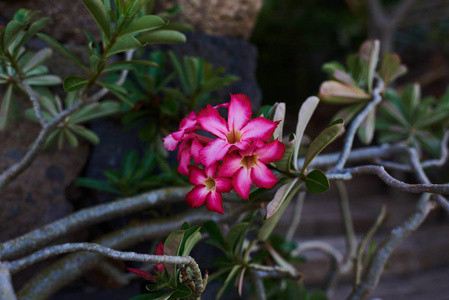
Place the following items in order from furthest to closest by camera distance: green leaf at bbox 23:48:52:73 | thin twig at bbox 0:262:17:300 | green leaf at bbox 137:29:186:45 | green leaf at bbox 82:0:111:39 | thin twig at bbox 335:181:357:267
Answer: thin twig at bbox 335:181:357:267 → green leaf at bbox 23:48:52:73 → green leaf at bbox 137:29:186:45 → green leaf at bbox 82:0:111:39 → thin twig at bbox 0:262:17:300

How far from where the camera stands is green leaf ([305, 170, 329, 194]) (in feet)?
2.02

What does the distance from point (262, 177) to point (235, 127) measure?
9 cm

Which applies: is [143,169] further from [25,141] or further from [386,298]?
[386,298]

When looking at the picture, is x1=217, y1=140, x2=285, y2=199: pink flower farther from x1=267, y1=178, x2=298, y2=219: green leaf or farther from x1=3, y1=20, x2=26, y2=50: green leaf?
x1=3, y1=20, x2=26, y2=50: green leaf

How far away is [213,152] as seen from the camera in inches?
21.5

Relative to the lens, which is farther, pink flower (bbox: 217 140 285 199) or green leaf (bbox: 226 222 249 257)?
green leaf (bbox: 226 222 249 257)

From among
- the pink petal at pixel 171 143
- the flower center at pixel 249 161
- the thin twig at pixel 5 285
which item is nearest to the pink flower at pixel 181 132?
the pink petal at pixel 171 143

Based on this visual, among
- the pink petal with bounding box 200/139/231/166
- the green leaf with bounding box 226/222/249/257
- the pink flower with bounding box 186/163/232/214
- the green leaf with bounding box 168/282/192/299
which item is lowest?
the green leaf with bounding box 226/222/249/257

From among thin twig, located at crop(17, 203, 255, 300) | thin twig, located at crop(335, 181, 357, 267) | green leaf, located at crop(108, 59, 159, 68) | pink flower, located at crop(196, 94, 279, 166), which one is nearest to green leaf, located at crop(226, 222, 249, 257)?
thin twig, located at crop(17, 203, 255, 300)

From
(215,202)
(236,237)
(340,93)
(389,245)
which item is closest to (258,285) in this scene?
(236,237)

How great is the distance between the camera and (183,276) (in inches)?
24.0

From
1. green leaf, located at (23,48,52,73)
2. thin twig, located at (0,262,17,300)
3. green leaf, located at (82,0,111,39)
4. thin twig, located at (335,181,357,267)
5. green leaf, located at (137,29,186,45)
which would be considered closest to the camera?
thin twig, located at (0,262,17,300)

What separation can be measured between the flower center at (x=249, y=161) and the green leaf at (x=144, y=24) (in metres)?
0.31

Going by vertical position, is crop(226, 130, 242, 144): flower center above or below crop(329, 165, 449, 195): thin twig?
above
